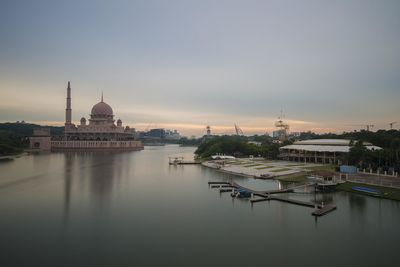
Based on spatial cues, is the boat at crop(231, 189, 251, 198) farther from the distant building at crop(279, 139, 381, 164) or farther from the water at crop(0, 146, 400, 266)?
the distant building at crop(279, 139, 381, 164)

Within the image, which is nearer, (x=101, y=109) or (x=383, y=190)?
(x=383, y=190)

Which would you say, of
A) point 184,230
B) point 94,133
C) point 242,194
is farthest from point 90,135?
point 184,230

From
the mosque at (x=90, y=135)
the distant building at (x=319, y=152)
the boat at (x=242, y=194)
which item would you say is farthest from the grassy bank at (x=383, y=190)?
the mosque at (x=90, y=135)

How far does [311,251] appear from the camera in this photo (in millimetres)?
13906

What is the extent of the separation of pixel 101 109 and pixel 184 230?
85853 mm

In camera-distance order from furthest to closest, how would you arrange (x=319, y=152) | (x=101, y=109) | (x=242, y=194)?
(x=101, y=109), (x=319, y=152), (x=242, y=194)

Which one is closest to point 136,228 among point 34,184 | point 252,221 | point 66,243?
point 66,243

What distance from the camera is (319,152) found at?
152 ft

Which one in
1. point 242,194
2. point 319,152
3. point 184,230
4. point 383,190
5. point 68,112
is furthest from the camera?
point 68,112

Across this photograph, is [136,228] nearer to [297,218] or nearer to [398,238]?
[297,218]

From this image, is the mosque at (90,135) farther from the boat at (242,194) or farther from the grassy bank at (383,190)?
the grassy bank at (383,190)

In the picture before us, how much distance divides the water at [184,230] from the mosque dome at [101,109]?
7112cm

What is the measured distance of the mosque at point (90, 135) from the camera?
89.1 meters

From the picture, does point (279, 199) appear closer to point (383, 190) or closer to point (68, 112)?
point (383, 190)
